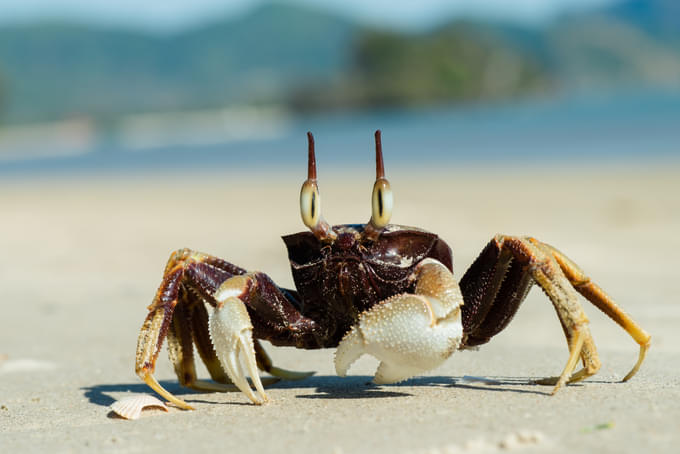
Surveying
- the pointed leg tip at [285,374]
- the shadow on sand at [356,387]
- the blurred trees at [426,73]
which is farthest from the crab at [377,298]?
the blurred trees at [426,73]

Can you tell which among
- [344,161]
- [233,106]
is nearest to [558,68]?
[233,106]

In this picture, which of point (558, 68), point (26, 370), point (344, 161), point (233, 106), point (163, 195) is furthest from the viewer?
point (558, 68)

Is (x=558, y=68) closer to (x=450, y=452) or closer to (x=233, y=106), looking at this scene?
(x=233, y=106)

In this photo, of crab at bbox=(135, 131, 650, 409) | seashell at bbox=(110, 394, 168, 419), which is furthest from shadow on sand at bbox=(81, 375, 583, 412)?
seashell at bbox=(110, 394, 168, 419)

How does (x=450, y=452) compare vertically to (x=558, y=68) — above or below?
below

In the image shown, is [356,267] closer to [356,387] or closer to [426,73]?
[356,387]

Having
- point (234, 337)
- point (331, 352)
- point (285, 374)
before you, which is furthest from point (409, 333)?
point (331, 352)
